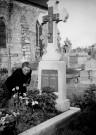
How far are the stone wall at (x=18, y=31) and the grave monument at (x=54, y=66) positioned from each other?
1294 centimetres

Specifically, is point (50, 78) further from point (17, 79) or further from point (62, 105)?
point (17, 79)

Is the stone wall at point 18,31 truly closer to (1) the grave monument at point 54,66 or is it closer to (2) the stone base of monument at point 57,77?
(1) the grave monument at point 54,66

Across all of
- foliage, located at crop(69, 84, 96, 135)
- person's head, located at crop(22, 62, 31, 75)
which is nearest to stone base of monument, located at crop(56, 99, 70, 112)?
foliage, located at crop(69, 84, 96, 135)

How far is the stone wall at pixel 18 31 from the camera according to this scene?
64.8 ft

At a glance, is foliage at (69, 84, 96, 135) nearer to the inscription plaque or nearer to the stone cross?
the inscription plaque

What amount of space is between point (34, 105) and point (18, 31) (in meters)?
15.4

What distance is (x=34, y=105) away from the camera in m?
6.05

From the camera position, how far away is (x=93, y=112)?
17.8 ft

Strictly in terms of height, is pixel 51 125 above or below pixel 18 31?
below

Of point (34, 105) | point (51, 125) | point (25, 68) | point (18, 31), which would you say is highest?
point (18, 31)

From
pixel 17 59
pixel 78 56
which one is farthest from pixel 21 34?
pixel 78 56

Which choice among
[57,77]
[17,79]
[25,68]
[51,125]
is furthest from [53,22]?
[51,125]

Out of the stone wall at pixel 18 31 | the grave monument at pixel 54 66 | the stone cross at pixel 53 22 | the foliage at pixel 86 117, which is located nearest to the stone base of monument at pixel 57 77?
the grave monument at pixel 54 66

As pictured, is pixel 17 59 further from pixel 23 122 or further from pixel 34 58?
pixel 23 122
